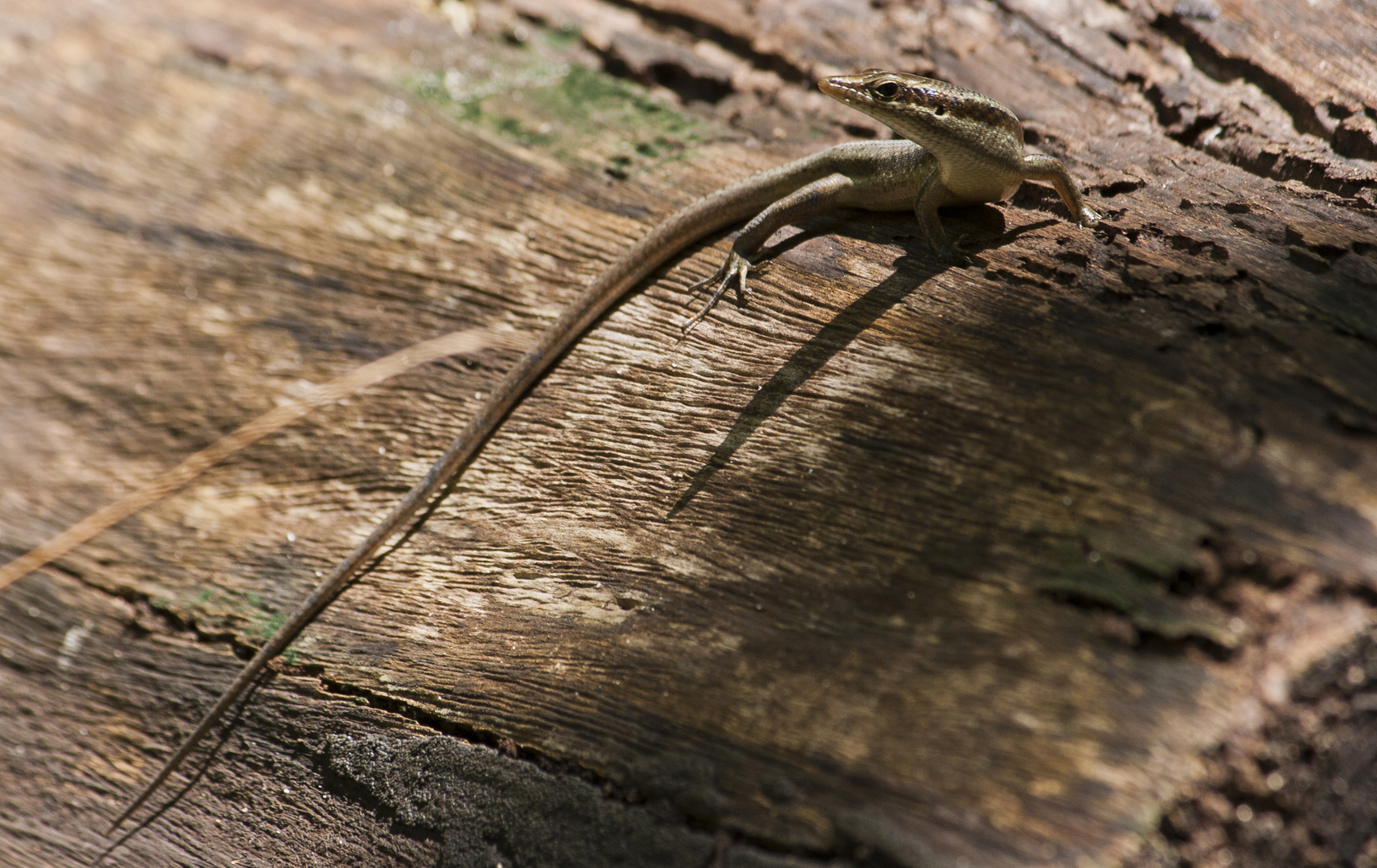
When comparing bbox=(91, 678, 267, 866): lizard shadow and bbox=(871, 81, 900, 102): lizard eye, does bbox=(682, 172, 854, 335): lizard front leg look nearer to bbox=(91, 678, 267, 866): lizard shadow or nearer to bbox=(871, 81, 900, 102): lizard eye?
bbox=(871, 81, 900, 102): lizard eye

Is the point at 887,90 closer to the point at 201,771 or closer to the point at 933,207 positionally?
the point at 933,207

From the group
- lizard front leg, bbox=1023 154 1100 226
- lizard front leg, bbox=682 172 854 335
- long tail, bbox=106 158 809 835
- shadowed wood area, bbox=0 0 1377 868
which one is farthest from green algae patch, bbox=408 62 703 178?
lizard front leg, bbox=1023 154 1100 226

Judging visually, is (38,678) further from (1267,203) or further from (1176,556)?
(1267,203)

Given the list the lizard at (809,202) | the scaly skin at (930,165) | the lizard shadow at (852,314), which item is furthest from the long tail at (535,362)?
the lizard shadow at (852,314)

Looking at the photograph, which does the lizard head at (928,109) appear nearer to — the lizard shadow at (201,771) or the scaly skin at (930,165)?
the scaly skin at (930,165)

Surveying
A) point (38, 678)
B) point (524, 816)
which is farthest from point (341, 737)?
point (38, 678)

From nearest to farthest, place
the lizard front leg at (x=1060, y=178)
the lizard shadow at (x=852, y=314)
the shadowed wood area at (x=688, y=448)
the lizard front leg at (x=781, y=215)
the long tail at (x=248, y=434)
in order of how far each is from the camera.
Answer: the shadowed wood area at (x=688, y=448) < the lizard shadow at (x=852, y=314) < the lizard front leg at (x=1060, y=178) < the lizard front leg at (x=781, y=215) < the long tail at (x=248, y=434)

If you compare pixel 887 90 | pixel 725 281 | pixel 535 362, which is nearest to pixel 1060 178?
pixel 887 90
